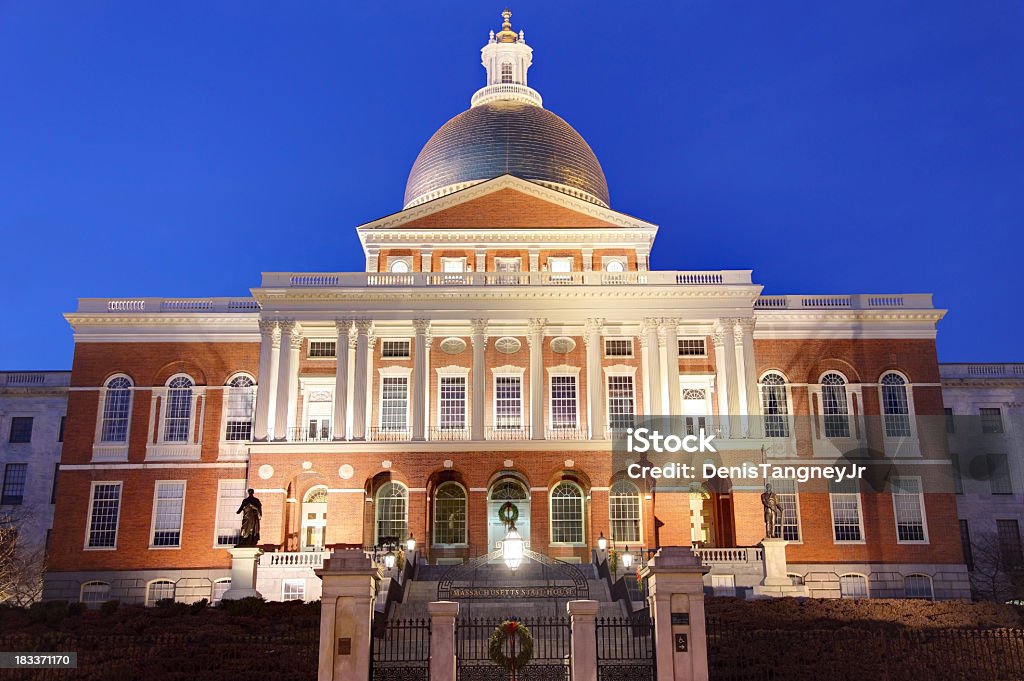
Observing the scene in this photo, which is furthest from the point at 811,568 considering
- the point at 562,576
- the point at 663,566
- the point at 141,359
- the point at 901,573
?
the point at 141,359

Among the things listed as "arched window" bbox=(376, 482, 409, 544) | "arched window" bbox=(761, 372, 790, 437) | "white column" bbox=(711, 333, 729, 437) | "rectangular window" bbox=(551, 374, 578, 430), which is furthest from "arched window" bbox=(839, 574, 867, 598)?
"arched window" bbox=(376, 482, 409, 544)

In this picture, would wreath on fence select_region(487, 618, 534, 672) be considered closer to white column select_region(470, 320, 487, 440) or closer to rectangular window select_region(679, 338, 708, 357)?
white column select_region(470, 320, 487, 440)

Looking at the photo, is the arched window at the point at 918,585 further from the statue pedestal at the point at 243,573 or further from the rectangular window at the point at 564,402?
the statue pedestal at the point at 243,573

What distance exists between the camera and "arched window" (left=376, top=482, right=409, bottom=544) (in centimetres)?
4625

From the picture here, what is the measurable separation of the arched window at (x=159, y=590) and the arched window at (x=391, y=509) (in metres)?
9.78

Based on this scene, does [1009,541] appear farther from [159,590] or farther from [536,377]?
[159,590]

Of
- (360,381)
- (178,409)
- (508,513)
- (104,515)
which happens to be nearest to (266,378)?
(360,381)

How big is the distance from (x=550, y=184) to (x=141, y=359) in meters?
22.8

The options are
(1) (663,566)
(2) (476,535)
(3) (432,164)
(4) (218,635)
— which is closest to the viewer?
(1) (663,566)

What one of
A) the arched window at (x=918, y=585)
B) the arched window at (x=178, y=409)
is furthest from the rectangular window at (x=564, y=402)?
the arched window at (x=178, y=409)

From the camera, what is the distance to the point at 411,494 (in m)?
45.4

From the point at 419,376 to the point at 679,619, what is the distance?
2790 centimetres

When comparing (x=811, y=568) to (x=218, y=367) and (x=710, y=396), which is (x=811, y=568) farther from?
(x=218, y=367)

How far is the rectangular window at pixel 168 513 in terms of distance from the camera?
4762 cm
